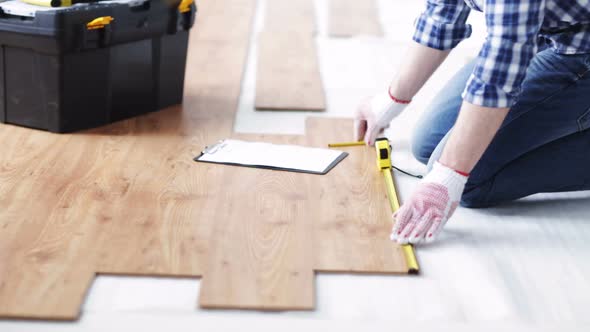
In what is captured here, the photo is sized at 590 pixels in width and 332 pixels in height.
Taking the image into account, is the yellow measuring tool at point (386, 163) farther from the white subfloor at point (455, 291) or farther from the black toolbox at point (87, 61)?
the black toolbox at point (87, 61)

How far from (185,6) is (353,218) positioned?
1.19 meters

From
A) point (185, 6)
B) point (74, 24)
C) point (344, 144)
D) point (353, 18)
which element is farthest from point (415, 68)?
point (353, 18)

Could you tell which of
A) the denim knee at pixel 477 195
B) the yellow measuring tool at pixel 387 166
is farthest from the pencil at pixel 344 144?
the denim knee at pixel 477 195

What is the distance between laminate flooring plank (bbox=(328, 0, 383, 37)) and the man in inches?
68.8

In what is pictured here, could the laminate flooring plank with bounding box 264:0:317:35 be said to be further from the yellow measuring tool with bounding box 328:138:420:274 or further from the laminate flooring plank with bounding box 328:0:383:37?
the yellow measuring tool with bounding box 328:138:420:274

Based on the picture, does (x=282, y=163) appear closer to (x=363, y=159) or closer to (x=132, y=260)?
(x=363, y=159)

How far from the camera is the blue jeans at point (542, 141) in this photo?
2.13m

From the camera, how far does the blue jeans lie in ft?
7.00

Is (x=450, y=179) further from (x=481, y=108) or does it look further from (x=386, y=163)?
(x=386, y=163)

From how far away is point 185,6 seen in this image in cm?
289

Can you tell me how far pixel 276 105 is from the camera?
305 centimetres

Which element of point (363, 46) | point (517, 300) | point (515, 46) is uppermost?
point (515, 46)

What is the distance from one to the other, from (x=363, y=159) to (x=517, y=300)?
0.89 m

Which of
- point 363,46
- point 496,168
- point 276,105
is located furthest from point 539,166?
point 363,46
